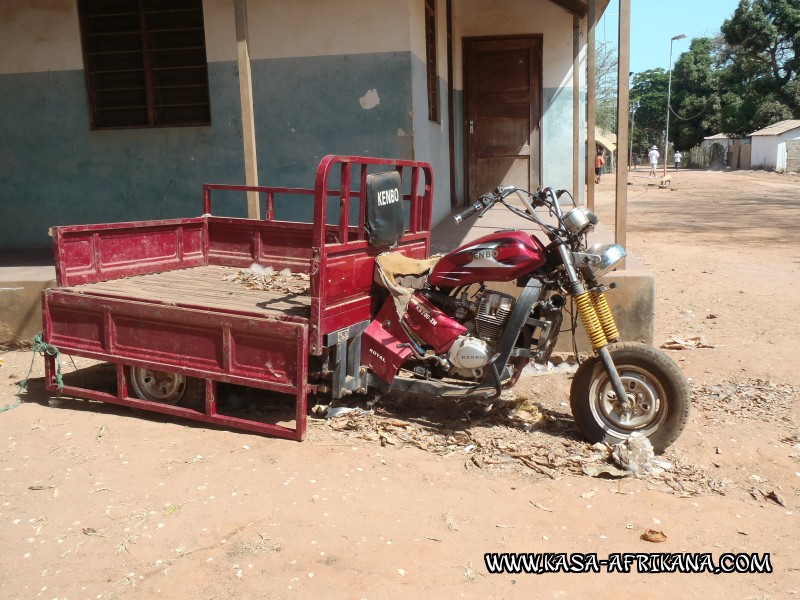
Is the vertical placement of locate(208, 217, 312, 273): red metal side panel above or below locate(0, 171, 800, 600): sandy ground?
above

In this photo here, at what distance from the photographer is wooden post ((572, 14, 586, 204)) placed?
38.6 ft

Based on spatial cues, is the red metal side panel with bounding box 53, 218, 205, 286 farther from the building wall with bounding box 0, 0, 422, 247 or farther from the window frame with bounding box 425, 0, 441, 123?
the window frame with bounding box 425, 0, 441, 123

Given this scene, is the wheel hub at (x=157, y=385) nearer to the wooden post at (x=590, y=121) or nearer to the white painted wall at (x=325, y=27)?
the white painted wall at (x=325, y=27)

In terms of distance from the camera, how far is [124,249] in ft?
18.1

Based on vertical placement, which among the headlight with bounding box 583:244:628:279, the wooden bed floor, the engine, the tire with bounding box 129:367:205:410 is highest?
the headlight with bounding box 583:244:628:279

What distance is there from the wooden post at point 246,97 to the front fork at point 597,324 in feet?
11.0

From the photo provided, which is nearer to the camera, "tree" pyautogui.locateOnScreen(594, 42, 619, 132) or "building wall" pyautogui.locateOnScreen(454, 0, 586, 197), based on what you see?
"building wall" pyautogui.locateOnScreen(454, 0, 586, 197)

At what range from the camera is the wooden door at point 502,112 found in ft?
42.9

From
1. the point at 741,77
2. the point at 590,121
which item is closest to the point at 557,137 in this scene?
the point at 590,121

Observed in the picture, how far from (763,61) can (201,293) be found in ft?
172

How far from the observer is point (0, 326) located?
632cm

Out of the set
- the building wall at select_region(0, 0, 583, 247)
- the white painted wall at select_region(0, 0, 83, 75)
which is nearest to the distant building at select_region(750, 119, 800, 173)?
the building wall at select_region(0, 0, 583, 247)

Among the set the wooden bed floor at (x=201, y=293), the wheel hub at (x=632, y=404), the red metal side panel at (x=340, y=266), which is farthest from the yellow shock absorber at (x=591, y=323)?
the wooden bed floor at (x=201, y=293)

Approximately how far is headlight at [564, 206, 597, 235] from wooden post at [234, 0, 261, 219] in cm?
326
